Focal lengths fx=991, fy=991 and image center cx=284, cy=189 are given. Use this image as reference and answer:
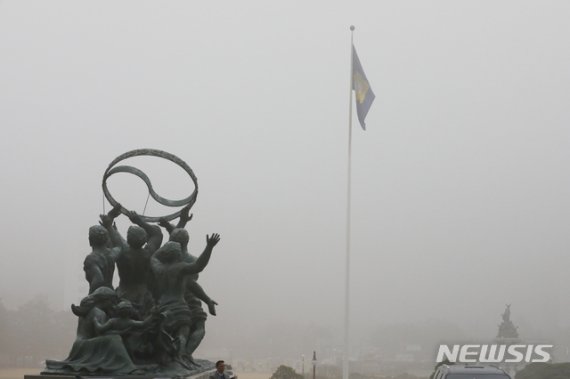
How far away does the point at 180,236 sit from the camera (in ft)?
58.2

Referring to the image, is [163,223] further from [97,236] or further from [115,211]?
[97,236]

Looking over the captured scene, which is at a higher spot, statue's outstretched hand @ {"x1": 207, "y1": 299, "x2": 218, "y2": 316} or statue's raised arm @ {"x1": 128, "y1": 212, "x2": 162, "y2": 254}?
statue's raised arm @ {"x1": 128, "y1": 212, "x2": 162, "y2": 254}

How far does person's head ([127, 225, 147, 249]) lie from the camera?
1702cm

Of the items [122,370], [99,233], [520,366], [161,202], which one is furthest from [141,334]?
[520,366]

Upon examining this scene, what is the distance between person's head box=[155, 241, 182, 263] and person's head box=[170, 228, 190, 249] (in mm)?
691

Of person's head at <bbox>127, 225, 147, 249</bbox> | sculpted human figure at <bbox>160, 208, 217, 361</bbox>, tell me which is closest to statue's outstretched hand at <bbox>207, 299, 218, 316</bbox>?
sculpted human figure at <bbox>160, 208, 217, 361</bbox>

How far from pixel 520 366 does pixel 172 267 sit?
740 inches

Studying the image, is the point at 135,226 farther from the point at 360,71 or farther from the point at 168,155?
the point at 360,71

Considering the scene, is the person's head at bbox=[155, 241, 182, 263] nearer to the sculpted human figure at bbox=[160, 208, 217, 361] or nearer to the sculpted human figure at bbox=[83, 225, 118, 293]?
the sculpted human figure at bbox=[160, 208, 217, 361]

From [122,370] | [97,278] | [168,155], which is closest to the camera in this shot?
[122,370]

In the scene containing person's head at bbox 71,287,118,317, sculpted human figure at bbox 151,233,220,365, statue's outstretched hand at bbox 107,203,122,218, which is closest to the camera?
person's head at bbox 71,287,118,317

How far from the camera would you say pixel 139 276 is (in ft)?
56.8

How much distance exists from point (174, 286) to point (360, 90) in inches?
401

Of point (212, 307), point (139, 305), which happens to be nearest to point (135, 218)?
point (139, 305)
